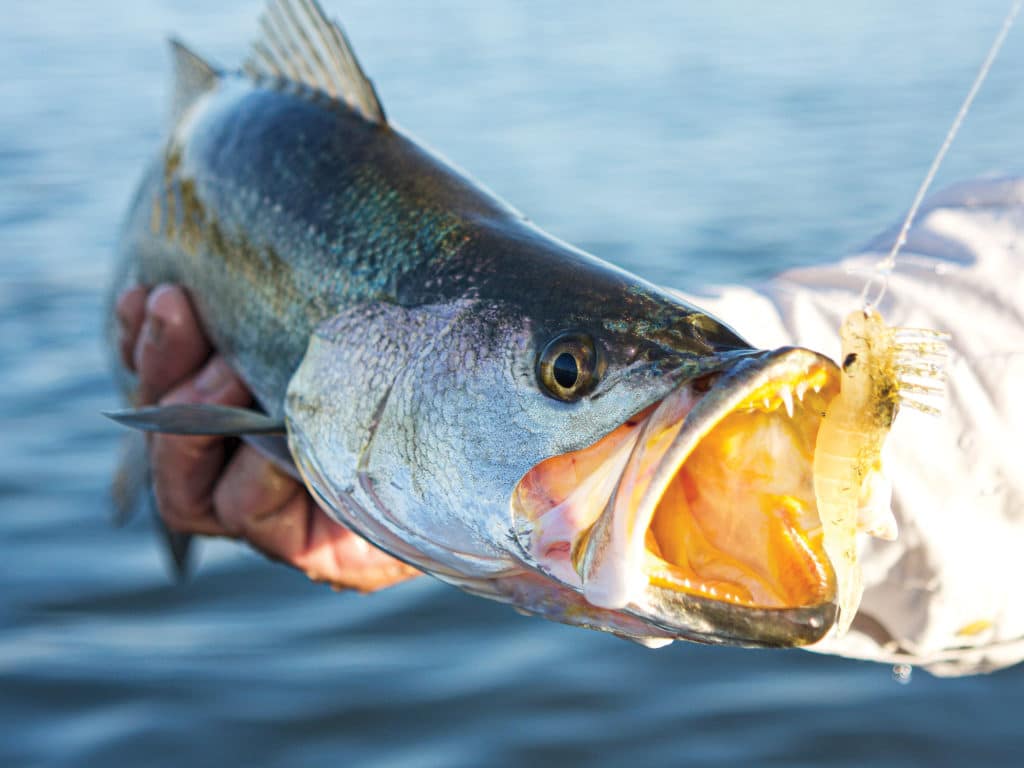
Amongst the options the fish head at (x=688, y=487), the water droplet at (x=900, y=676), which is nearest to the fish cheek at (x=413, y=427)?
the fish head at (x=688, y=487)

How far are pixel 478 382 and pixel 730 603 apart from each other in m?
0.52

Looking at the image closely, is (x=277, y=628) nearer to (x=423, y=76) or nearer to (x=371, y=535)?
(x=371, y=535)

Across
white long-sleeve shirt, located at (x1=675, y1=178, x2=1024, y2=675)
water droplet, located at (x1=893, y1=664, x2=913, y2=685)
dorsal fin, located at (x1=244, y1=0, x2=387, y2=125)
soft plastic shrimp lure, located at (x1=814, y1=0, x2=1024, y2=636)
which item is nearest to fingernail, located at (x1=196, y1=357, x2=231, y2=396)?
dorsal fin, located at (x1=244, y1=0, x2=387, y2=125)

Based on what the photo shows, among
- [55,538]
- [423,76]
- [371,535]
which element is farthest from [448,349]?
[423,76]

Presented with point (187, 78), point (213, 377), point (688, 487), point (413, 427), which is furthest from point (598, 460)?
point (187, 78)

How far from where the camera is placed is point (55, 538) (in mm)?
4695

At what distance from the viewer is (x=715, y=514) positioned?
1.40 m

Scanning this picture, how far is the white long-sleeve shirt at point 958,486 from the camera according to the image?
2.25 meters

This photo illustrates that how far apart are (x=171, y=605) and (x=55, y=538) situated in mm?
732

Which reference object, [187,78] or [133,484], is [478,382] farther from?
[133,484]

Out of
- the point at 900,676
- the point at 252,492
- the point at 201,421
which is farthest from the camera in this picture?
the point at 900,676

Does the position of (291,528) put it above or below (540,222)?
below

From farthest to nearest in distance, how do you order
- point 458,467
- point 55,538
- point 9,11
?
1. point 9,11
2. point 55,538
3. point 458,467

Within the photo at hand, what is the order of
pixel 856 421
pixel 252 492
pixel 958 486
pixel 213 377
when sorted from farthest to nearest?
1. pixel 252 492
2. pixel 213 377
3. pixel 958 486
4. pixel 856 421
